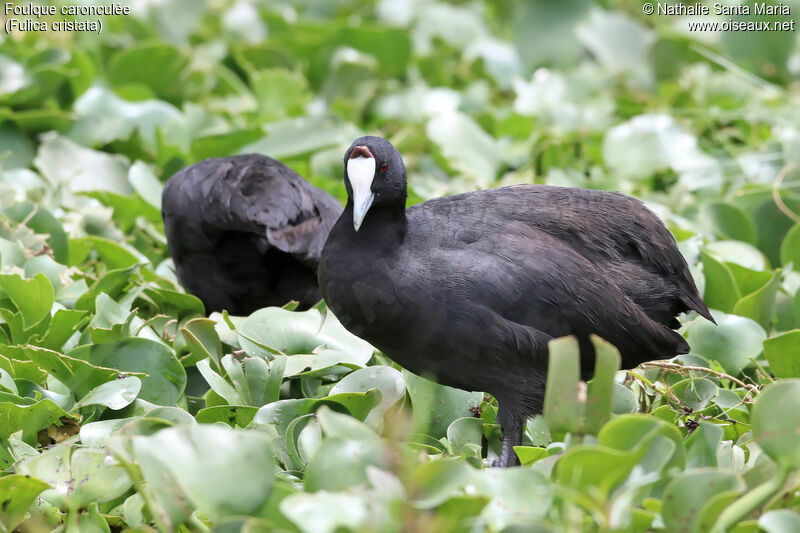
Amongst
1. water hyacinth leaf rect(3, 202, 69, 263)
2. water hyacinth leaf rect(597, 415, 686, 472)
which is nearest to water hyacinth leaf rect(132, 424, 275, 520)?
water hyacinth leaf rect(597, 415, 686, 472)

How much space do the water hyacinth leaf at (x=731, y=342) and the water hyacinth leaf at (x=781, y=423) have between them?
3.58 ft

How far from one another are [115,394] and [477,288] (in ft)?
3.27

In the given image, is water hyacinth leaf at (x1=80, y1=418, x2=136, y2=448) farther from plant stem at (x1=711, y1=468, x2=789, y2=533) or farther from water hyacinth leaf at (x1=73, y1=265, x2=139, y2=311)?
plant stem at (x1=711, y1=468, x2=789, y2=533)

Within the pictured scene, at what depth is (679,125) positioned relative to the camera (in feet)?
16.3

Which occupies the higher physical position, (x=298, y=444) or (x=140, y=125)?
(x=140, y=125)

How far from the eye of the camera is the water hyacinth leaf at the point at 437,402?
307 centimetres

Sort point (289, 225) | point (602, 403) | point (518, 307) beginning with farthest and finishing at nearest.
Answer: point (289, 225)
point (518, 307)
point (602, 403)

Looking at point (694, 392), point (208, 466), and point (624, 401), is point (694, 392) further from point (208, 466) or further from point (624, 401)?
point (208, 466)

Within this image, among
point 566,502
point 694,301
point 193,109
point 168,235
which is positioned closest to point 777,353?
point 694,301

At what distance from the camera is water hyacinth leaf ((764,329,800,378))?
3121 mm

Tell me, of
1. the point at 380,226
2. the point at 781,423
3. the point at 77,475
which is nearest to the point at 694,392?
the point at 781,423

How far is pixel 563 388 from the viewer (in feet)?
7.07

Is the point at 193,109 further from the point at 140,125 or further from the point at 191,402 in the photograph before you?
the point at 191,402

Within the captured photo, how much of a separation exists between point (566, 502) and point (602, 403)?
11.1 inches
